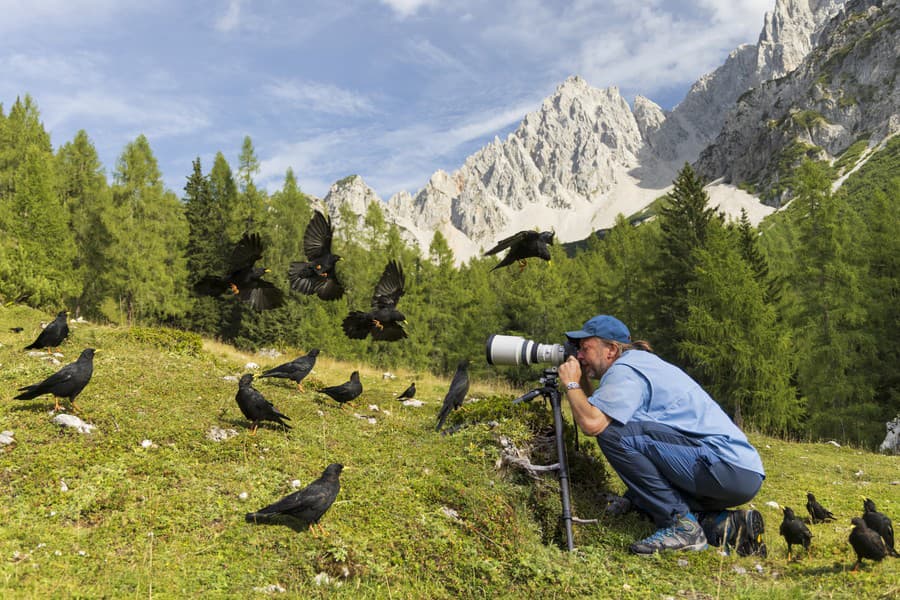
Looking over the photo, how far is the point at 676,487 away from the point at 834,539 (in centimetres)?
256

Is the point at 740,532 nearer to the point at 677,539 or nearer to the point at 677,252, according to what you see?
the point at 677,539

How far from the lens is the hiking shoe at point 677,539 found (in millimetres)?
4336

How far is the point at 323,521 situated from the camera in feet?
14.8

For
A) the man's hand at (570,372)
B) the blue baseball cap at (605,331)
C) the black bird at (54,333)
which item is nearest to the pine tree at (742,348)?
Result: the blue baseball cap at (605,331)

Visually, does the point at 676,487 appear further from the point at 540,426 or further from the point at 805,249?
the point at 805,249

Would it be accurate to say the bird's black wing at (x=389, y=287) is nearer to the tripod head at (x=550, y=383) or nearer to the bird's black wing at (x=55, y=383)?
the bird's black wing at (x=55, y=383)

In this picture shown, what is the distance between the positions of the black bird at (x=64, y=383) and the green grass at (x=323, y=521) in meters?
0.28

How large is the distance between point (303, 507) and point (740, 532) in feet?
12.4

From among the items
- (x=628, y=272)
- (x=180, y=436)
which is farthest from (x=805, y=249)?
(x=180, y=436)

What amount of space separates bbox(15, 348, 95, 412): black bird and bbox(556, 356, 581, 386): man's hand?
5.11 m

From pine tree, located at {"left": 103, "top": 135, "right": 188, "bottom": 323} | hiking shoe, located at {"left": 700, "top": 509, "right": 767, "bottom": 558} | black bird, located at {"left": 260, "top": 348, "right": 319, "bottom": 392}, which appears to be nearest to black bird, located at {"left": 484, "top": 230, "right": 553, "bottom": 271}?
black bird, located at {"left": 260, "top": 348, "right": 319, "bottom": 392}

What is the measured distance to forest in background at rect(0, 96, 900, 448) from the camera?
24.2 meters

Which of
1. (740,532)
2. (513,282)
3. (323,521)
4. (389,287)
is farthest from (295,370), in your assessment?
(513,282)

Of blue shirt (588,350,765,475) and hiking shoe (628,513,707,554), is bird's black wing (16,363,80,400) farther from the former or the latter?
hiking shoe (628,513,707,554)
